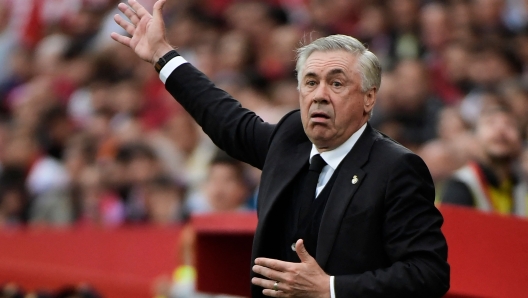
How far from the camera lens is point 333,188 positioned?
3.50m

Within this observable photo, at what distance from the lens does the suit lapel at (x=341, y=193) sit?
341 cm

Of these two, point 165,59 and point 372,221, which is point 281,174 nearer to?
point 372,221

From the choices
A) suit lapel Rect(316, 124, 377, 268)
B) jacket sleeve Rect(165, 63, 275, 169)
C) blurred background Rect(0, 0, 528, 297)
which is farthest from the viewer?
blurred background Rect(0, 0, 528, 297)

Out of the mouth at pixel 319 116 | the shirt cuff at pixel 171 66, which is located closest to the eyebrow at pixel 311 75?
the mouth at pixel 319 116

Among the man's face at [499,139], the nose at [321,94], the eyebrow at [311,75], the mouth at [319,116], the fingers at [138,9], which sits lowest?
the mouth at [319,116]

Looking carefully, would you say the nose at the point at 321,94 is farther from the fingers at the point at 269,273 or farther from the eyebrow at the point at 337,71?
the fingers at the point at 269,273

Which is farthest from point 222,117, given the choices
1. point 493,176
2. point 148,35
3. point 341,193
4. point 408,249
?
point 493,176

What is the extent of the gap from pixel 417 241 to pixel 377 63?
27.0 inches

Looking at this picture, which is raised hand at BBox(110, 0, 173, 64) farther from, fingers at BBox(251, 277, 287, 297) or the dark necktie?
fingers at BBox(251, 277, 287, 297)

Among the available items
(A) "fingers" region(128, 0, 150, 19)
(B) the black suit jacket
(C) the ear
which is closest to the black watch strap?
(A) "fingers" region(128, 0, 150, 19)

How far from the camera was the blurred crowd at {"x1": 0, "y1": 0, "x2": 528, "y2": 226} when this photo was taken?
7.27 m

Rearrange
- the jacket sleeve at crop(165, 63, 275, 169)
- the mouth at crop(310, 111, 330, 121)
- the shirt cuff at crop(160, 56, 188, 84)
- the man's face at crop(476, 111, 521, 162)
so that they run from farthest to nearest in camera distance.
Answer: the man's face at crop(476, 111, 521, 162)
the shirt cuff at crop(160, 56, 188, 84)
the jacket sleeve at crop(165, 63, 275, 169)
the mouth at crop(310, 111, 330, 121)

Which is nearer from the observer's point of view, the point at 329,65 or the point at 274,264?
the point at 274,264

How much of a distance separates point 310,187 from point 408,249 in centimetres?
48
